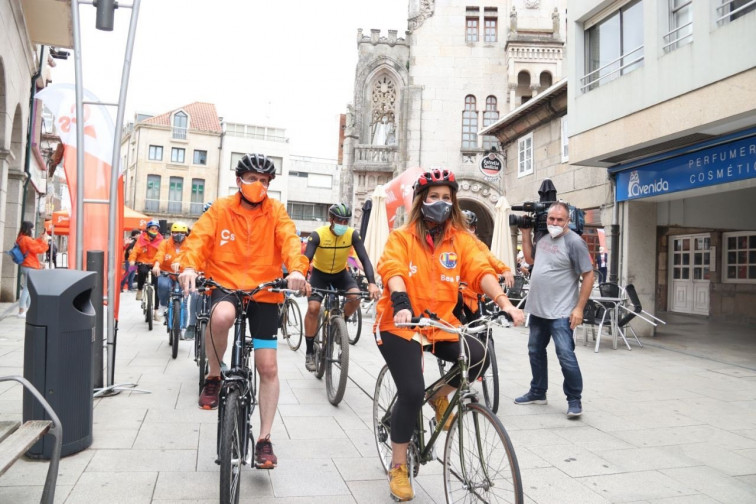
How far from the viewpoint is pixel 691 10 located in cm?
918

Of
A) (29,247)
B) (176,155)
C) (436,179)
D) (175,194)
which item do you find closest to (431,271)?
(436,179)

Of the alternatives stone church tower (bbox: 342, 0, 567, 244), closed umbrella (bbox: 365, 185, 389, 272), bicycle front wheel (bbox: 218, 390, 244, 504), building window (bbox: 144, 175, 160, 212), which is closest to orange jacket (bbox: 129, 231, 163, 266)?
closed umbrella (bbox: 365, 185, 389, 272)

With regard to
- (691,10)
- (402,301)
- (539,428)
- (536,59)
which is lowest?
(539,428)

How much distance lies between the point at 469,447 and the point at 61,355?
271 centimetres

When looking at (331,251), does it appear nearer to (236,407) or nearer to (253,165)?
(253,165)

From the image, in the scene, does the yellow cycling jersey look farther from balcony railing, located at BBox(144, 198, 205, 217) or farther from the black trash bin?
balcony railing, located at BBox(144, 198, 205, 217)

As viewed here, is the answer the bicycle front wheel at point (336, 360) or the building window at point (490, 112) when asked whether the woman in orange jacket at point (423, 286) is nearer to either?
the bicycle front wheel at point (336, 360)

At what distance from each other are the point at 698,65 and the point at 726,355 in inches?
174

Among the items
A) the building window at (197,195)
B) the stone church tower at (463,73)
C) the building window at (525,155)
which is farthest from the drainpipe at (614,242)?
the building window at (197,195)

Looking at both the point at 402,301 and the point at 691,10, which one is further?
the point at 691,10

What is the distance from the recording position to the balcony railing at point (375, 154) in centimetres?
2956

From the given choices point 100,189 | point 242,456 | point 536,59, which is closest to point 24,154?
point 100,189

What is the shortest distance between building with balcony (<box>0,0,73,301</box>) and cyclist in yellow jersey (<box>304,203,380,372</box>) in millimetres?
6829

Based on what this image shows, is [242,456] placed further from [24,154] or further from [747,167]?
[24,154]
